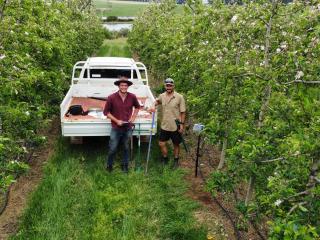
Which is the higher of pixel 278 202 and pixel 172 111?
pixel 278 202

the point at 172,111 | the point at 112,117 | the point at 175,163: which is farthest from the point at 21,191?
the point at 172,111

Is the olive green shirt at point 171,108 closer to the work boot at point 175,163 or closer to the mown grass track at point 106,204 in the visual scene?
the work boot at point 175,163

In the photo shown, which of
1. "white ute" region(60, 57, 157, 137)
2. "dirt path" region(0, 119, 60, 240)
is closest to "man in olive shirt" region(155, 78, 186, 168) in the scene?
"white ute" region(60, 57, 157, 137)

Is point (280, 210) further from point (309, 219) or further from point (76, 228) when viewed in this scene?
point (76, 228)

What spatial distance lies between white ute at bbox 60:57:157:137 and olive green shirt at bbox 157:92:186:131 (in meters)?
0.41

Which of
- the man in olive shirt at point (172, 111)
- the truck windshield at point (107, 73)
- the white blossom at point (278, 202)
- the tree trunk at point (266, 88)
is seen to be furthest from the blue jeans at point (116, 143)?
the white blossom at point (278, 202)

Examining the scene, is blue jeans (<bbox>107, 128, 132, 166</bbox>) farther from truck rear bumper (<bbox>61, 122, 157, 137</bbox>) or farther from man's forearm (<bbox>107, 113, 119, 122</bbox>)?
truck rear bumper (<bbox>61, 122, 157, 137</bbox>)

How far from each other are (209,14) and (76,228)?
4.70 metres

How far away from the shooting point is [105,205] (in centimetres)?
716

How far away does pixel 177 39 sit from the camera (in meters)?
10.8

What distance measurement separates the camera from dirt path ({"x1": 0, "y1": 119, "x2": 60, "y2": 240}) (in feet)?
21.7

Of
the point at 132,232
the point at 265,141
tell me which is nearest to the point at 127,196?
the point at 132,232

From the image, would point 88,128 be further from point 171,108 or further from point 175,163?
point 175,163

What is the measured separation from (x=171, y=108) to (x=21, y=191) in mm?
3248
